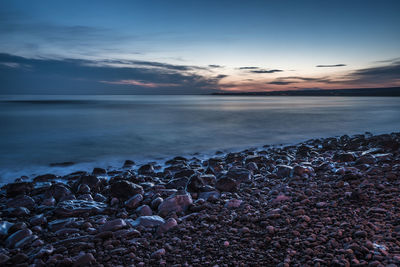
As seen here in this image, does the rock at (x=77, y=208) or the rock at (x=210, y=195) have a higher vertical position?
the rock at (x=210, y=195)

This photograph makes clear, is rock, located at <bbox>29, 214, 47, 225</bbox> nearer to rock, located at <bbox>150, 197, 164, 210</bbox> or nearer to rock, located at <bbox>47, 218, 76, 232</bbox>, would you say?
rock, located at <bbox>47, 218, 76, 232</bbox>

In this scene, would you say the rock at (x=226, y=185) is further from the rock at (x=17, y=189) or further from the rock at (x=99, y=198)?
the rock at (x=17, y=189)

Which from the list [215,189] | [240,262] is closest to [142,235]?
[240,262]

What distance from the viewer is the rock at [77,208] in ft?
9.46

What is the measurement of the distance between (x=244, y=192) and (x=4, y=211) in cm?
310

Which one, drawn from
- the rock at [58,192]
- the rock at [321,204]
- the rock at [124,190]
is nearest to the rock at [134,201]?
the rock at [124,190]

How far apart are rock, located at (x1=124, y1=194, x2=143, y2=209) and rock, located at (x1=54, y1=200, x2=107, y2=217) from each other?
1.01 ft

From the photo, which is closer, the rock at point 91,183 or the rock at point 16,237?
the rock at point 16,237

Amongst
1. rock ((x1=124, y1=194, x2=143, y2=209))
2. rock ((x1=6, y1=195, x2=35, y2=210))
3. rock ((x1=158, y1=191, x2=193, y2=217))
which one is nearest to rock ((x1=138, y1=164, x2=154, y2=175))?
rock ((x1=124, y1=194, x2=143, y2=209))

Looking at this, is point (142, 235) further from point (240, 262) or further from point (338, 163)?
point (338, 163)

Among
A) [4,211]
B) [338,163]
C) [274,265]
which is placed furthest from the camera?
[338,163]

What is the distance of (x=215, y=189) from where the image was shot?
11.5ft

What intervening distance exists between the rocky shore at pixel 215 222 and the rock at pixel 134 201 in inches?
0.5

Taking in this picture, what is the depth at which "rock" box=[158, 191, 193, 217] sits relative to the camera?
9.22ft
